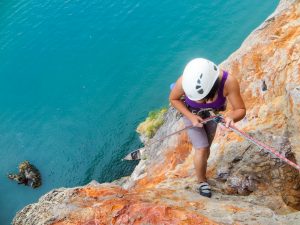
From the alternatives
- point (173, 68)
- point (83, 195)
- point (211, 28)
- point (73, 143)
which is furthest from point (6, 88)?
point (83, 195)

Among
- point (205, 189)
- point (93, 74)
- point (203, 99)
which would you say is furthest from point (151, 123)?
point (203, 99)

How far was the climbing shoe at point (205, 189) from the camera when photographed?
699cm

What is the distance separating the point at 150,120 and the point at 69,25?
17753 mm

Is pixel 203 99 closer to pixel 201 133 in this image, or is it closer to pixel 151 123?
pixel 201 133

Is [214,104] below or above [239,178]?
above

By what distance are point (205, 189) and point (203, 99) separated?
1784 mm

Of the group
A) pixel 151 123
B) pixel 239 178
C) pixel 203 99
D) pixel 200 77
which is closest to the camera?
pixel 200 77

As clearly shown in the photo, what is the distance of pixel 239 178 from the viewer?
7.62 meters

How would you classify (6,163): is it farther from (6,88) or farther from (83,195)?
(83,195)

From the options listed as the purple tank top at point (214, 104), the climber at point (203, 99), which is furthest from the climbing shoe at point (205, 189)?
the purple tank top at point (214, 104)

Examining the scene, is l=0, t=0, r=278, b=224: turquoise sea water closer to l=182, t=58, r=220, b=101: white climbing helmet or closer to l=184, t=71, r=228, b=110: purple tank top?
l=184, t=71, r=228, b=110: purple tank top

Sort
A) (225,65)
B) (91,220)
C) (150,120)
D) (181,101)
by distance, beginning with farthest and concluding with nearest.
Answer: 1. (150,120)
2. (225,65)
3. (181,101)
4. (91,220)

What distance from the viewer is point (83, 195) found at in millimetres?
6352

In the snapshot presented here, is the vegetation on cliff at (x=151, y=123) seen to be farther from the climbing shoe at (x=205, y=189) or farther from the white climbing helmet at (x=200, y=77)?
the white climbing helmet at (x=200, y=77)
